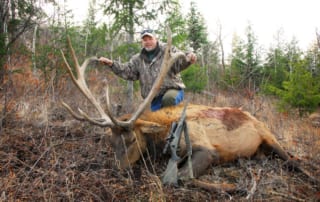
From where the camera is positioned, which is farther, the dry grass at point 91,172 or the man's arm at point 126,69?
the man's arm at point 126,69

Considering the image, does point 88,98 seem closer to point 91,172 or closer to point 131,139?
point 131,139

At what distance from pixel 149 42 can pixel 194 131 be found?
1.53m

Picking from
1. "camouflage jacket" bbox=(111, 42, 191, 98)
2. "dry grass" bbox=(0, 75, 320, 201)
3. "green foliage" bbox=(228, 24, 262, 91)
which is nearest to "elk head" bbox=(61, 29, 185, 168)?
"dry grass" bbox=(0, 75, 320, 201)

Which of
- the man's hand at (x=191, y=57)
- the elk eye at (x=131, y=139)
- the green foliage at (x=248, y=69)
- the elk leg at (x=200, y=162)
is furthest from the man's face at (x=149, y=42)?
the green foliage at (x=248, y=69)

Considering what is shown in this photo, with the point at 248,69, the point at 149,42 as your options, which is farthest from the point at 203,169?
the point at 248,69

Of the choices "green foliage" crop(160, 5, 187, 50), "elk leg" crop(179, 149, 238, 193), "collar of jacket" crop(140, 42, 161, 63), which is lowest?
"elk leg" crop(179, 149, 238, 193)

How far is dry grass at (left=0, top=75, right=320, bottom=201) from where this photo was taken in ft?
8.82

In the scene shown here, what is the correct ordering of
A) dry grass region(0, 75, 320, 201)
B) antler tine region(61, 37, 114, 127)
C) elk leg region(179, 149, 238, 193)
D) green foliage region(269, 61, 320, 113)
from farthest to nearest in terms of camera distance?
green foliage region(269, 61, 320, 113) → antler tine region(61, 37, 114, 127) → elk leg region(179, 149, 238, 193) → dry grass region(0, 75, 320, 201)

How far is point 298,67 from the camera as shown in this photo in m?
8.30

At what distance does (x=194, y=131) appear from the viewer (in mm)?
3863

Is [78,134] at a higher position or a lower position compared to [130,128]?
lower

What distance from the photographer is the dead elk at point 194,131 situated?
3529mm

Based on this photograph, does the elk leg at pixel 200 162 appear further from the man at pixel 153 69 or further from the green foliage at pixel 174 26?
the green foliage at pixel 174 26

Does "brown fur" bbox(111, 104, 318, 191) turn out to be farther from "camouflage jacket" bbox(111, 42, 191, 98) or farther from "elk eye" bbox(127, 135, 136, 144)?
"camouflage jacket" bbox(111, 42, 191, 98)
